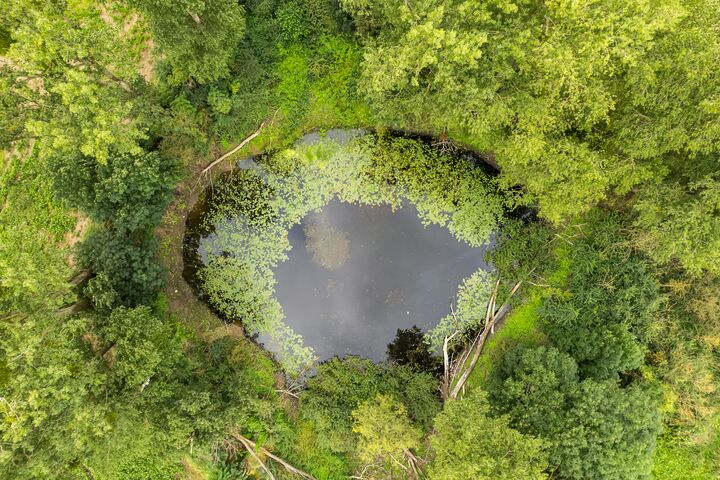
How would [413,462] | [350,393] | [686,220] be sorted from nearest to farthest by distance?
[686,220]
[413,462]
[350,393]

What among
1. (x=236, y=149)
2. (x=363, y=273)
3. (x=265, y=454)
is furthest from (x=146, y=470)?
(x=236, y=149)

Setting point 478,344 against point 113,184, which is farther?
point 478,344

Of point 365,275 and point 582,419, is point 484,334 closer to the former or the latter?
point 582,419

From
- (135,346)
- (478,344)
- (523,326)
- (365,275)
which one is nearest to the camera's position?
(135,346)

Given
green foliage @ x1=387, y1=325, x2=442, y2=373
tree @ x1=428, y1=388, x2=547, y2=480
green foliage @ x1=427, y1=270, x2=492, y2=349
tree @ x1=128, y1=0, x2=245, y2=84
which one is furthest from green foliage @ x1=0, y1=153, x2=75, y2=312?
green foliage @ x1=427, y1=270, x2=492, y2=349

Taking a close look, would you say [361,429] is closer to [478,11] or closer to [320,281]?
[320,281]
